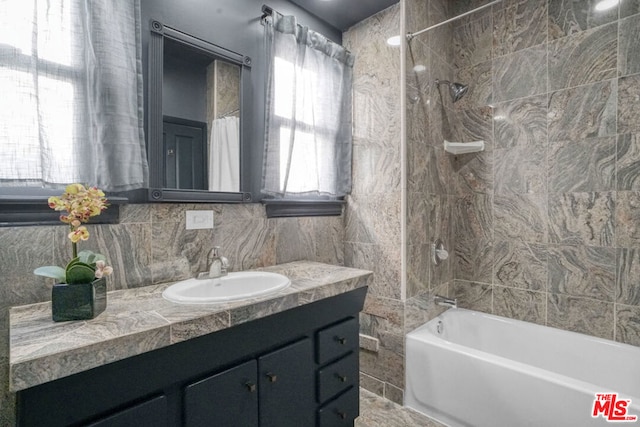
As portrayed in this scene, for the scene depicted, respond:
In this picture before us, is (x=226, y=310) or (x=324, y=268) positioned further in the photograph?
(x=324, y=268)

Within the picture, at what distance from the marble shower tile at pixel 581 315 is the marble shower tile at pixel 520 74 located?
1.40m

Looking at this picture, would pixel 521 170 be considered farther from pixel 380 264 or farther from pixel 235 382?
pixel 235 382

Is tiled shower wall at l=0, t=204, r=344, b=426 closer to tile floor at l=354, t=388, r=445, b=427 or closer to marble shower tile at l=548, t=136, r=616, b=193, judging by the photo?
tile floor at l=354, t=388, r=445, b=427

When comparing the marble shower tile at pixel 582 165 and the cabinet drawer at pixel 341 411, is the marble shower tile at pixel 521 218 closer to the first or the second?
the marble shower tile at pixel 582 165

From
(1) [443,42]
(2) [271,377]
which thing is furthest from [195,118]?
(1) [443,42]

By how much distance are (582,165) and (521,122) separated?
18.7 inches

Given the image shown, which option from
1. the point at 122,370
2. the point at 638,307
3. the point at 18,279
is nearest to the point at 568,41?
the point at 638,307

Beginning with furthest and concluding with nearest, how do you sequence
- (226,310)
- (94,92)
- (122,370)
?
(94,92)
(226,310)
(122,370)

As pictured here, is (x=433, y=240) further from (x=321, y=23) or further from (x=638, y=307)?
(x=321, y=23)

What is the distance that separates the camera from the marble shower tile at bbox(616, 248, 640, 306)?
179 centimetres

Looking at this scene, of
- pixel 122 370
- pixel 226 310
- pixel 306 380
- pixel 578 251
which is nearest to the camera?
pixel 122 370

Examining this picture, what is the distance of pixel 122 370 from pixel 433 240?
6.42 feet

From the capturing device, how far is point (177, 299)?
1124 millimetres

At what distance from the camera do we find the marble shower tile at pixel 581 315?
6.19ft
